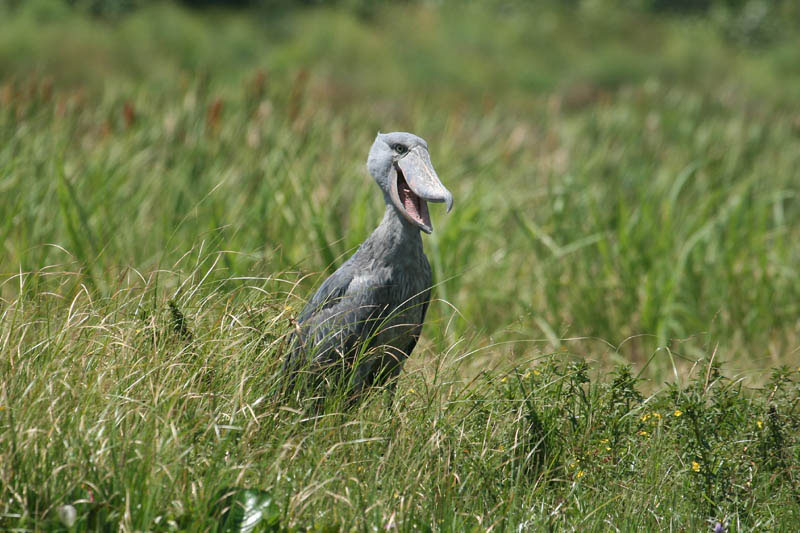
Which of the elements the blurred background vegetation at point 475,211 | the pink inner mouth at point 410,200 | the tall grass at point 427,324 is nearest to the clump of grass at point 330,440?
the tall grass at point 427,324

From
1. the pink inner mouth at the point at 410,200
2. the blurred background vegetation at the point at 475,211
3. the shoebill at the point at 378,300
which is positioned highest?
the pink inner mouth at the point at 410,200

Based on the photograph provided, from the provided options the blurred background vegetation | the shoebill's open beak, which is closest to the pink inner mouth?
the shoebill's open beak

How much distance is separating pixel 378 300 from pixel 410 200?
1.06ft

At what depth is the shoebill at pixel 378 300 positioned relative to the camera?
8.86 ft

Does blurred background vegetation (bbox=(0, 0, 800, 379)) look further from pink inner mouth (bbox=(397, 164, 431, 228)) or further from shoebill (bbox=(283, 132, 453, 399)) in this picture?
pink inner mouth (bbox=(397, 164, 431, 228))

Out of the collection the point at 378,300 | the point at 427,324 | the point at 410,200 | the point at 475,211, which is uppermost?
the point at 410,200

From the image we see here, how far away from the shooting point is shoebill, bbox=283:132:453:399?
8.86ft

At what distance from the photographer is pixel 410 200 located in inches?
108

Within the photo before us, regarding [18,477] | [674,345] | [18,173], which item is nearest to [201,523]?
[18,477]

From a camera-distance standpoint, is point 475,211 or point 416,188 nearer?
point 416,188

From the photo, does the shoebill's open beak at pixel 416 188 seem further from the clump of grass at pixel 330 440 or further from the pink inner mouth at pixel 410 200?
the clump of grass at pixel 330 440

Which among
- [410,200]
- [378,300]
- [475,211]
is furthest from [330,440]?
[475,211]

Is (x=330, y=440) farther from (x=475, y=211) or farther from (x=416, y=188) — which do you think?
(x=475, y=211)

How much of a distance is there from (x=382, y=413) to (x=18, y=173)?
2.66m
